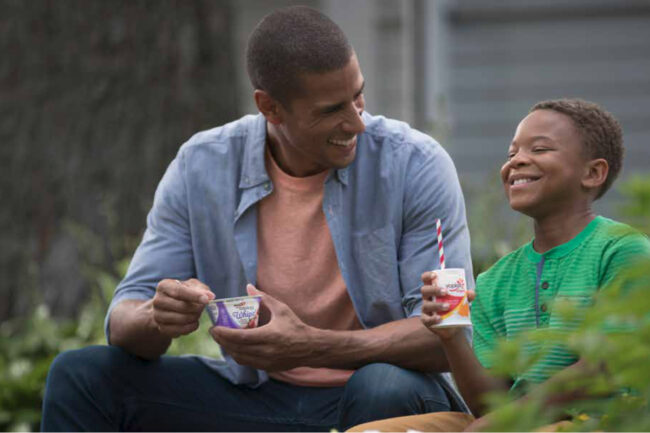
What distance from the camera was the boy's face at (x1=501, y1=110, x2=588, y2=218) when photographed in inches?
109

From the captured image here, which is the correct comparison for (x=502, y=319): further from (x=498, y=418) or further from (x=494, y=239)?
(x=494, y=239)

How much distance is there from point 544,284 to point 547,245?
0.40 feet

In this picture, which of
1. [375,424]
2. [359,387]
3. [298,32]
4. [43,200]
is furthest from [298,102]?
[43,200]

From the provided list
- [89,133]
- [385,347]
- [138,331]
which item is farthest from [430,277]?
[89,133]

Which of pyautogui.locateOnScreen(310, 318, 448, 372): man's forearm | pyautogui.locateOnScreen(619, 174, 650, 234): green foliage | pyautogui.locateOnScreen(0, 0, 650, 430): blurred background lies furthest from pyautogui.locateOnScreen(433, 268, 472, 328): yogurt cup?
pyautogui.locateOnScreen(0, 0, 650, 430): blurred background

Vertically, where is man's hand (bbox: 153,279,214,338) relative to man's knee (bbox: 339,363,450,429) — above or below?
above

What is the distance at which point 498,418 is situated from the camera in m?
1.21

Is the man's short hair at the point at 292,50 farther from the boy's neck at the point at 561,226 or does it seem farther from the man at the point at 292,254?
the boy's neck at the point at 561,226

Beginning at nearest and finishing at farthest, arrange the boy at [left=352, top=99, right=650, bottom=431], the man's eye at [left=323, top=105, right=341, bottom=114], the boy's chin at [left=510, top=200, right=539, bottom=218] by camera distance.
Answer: the boy at [left=352, top=99, right=650, bottom=431] → the boy's chin at [left=510, top=200, right=539, bottom=218] → the man's eye at [left=323, top=105, right=341, bottom=114]

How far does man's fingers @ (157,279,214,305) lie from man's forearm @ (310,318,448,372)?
35cm

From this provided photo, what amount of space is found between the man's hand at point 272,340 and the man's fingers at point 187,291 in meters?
0.10

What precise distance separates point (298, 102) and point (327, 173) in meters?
0.27

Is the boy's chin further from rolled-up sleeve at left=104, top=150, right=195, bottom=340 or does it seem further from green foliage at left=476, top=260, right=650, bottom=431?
green foliage at left=476, top=260, right=650, bottom=431

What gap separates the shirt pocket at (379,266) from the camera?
3.45 m
